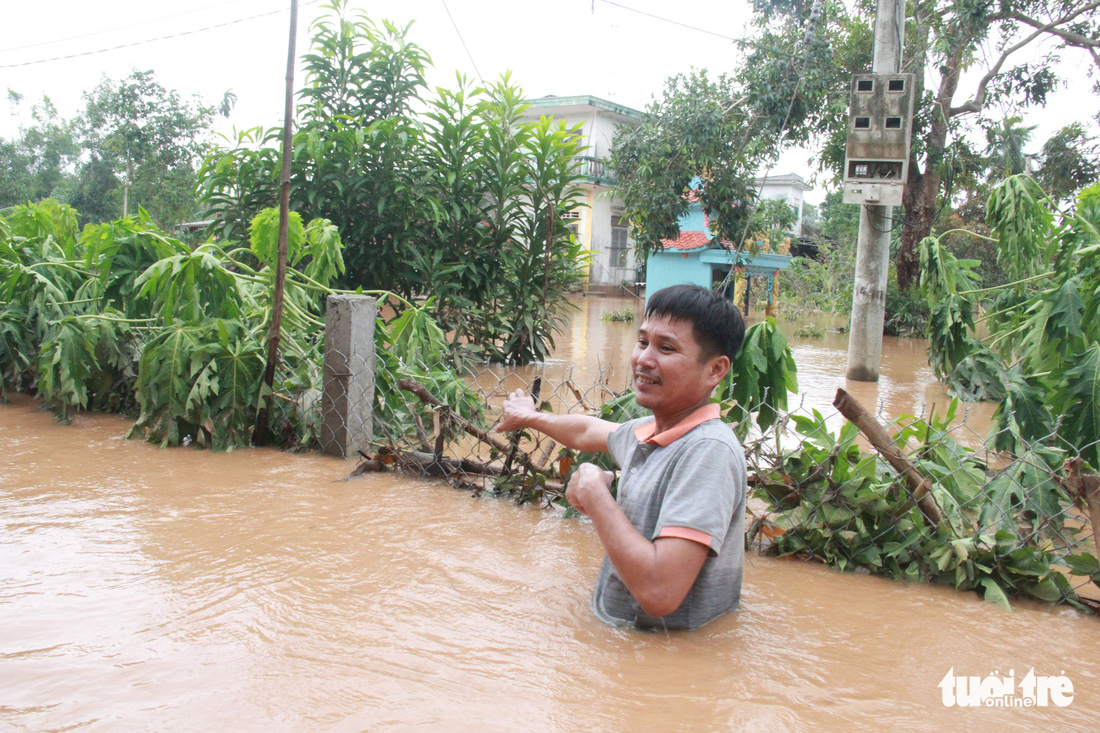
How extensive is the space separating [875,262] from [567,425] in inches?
353

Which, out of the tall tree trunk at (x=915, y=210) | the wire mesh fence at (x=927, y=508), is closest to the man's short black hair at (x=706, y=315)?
the wire mesh fence at (x=927, y=508)

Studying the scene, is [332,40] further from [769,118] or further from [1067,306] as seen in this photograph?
[1067,306]

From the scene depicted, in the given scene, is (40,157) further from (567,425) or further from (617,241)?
(567,425)

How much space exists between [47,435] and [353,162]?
4838 millimetres

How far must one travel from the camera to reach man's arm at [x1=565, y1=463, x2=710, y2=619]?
213 cm

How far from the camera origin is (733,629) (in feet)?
8.73

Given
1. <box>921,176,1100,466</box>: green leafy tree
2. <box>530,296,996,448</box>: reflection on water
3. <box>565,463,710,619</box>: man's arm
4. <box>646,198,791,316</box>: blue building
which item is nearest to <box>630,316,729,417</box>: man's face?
<box>565,463,710,619</box>: man's arm

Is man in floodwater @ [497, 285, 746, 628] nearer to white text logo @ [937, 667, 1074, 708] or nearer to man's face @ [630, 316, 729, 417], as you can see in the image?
man's face @ [630, 316, 729, 417]

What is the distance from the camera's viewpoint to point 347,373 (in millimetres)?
4797

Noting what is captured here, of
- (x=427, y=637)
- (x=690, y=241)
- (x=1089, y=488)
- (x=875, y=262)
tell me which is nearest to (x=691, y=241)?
(x=690, y=241)

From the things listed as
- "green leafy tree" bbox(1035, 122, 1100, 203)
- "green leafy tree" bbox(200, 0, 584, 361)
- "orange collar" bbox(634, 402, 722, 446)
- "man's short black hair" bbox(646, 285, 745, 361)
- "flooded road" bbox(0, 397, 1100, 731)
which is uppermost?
"green leafy tree" bbox(1035, 122, 1100, 203)

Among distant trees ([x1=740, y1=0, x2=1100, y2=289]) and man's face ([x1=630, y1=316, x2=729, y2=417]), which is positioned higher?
distant trees ([x1=740, y1=0, x2=1100, y2=289])

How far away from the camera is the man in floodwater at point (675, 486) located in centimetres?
215

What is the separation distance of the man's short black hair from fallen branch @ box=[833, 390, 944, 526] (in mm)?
819
